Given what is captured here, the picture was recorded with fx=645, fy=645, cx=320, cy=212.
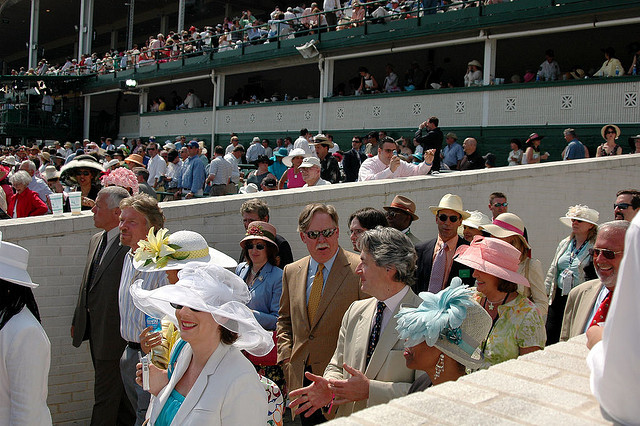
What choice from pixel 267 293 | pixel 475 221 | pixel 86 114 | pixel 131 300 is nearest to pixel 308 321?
pixel 267 293

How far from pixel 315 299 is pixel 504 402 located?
2.85 meters

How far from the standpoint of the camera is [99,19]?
45969 mm

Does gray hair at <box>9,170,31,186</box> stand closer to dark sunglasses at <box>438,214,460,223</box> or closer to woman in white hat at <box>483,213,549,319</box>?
dark sunglasses at <box>438,214,460,223</box>

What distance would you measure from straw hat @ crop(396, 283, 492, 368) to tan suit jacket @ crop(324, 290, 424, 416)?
1.29 ft

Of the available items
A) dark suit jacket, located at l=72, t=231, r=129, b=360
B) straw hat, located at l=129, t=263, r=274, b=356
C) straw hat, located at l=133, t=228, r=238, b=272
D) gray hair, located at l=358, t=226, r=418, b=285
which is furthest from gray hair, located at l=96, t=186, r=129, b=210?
gray hair, located at l=358, t=226, r=418, b=285

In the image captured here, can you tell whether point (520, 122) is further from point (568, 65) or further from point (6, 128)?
point (6, 128)

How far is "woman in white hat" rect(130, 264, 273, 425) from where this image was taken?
2930 mm

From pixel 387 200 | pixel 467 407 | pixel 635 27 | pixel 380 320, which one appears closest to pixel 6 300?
pixel 380 320

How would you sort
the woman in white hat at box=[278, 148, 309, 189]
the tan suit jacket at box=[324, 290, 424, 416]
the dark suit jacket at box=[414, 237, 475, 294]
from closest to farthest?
the tan suit jacket at box=[324, 290, 424, 416]
the dark suit jacket at box=[414, 237, 475, 294]
the woman in white hat at box=[278, 148, 309, 189]

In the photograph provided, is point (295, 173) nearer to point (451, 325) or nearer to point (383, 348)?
point (383, 348)

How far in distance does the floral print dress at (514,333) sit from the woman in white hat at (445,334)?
1.58 ft

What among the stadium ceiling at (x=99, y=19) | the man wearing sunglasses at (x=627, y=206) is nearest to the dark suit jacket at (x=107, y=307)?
the man wearing sunglasses at (x=627, y=206)

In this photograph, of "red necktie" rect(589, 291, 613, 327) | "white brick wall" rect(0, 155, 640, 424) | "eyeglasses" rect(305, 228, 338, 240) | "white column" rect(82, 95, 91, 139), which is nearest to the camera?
"red necktie" rect(589, 291, 613, 327)

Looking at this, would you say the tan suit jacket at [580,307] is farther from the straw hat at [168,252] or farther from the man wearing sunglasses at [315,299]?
the straw hat at [168,252]
